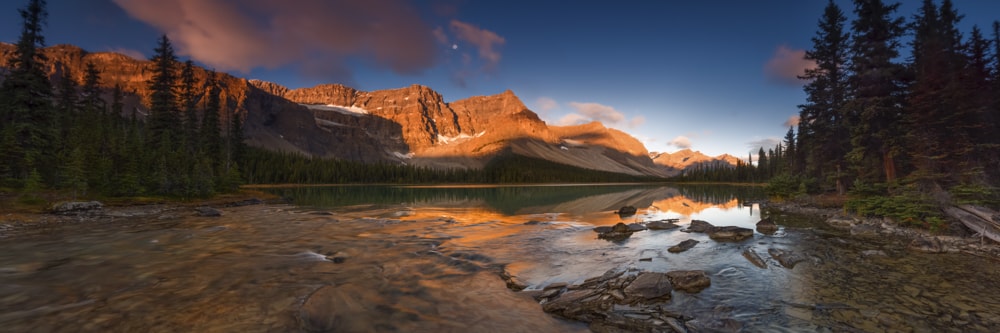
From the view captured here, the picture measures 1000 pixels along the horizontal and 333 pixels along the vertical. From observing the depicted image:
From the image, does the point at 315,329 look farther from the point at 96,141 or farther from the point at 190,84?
the point at 190,84

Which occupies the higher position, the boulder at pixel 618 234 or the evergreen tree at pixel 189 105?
the evergreen tree at pixel 189 105

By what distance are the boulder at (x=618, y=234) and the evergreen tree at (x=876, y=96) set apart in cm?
2204

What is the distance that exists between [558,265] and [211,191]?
170ft

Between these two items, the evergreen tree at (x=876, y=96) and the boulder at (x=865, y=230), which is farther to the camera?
the evergreen tree at (x=876, y=96)

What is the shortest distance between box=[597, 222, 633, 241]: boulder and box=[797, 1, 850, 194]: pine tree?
27587mm

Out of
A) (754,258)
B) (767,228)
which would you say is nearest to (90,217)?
(754,258)

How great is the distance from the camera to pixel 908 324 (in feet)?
29.3

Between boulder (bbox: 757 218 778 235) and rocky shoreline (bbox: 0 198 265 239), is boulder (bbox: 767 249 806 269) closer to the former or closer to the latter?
boulder (bbox: 757 218 778 235)

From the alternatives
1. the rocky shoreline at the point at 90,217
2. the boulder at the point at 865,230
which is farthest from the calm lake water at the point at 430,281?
the rocky shoreline at the point at 90,217

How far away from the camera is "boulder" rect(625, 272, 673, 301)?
1110 cm

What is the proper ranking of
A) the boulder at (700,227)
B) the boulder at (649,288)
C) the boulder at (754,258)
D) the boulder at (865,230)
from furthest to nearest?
the boulder at (700,227)
the boulder at (865,230)
the boulder at (754,258)
the boulder at (649,288)

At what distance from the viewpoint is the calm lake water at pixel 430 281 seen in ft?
31.0

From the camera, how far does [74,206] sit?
3133 cm

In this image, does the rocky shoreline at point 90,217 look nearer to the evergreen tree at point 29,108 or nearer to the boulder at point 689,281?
the evergreen tree at point 29,108
